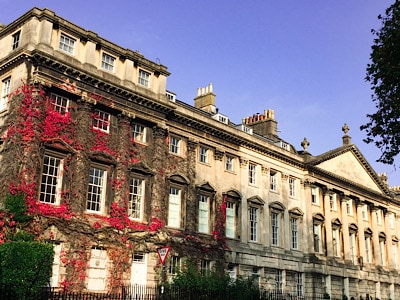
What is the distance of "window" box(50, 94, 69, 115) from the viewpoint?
24327 millimetres

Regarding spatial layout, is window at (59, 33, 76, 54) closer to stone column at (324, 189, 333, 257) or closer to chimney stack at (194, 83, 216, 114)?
chimney stack at (194, 83, 216, 114)

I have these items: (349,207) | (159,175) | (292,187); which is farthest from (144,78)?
(349,207)

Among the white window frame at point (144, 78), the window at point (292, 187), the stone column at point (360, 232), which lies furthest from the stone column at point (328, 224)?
the white window frame at point (144, 78)

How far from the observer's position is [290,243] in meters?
38.6

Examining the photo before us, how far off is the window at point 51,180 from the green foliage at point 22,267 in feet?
10.9

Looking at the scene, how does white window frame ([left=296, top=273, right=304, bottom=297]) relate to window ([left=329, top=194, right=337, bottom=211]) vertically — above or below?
below

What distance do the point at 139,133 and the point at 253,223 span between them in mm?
12391

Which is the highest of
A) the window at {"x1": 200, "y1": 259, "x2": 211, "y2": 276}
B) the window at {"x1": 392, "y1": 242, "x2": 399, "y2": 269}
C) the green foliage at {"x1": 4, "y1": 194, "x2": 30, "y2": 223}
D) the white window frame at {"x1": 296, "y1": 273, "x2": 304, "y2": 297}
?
the window at {"x1": 392, "y1": 242, "x2": 399, "y2": 269}

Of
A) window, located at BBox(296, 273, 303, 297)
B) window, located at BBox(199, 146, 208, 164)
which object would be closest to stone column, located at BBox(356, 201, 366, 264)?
window, located at BBox(296, 273, 303, 297)

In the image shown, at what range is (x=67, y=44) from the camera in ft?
84.2

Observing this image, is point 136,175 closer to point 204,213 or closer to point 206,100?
point 204,213

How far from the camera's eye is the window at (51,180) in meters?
23.2

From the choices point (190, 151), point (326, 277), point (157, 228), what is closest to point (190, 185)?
point (190, 151)

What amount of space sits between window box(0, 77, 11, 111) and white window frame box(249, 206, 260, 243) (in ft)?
61.8
